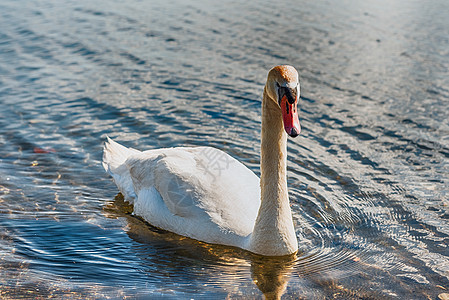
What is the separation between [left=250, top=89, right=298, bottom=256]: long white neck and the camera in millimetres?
6234

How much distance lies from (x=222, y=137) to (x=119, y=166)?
2.26m

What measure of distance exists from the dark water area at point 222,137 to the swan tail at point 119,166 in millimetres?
231

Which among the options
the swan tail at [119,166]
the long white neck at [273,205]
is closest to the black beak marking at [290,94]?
the long white neck at [273,205]

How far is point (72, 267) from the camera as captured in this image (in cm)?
633

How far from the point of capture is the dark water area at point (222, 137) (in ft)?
20.5

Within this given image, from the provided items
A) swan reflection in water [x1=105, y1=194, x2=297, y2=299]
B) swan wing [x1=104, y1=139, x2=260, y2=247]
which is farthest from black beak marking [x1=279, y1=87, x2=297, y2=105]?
swan reflection in water [x1=105, y1=194, x2=297, y2=299]

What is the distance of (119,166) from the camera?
331 inches

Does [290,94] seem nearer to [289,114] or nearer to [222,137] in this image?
[289,114]

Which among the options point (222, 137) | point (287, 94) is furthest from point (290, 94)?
point (222, 137)

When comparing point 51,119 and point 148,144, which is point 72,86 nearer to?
point 51,119

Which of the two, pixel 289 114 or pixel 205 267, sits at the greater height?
pixel 289 114

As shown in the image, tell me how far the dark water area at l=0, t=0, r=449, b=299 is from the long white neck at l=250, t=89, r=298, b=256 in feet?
0.74

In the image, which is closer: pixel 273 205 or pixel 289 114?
pixel 289 114

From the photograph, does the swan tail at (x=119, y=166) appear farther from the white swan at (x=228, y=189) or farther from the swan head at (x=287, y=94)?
the swan head at (x=287, y=94)
